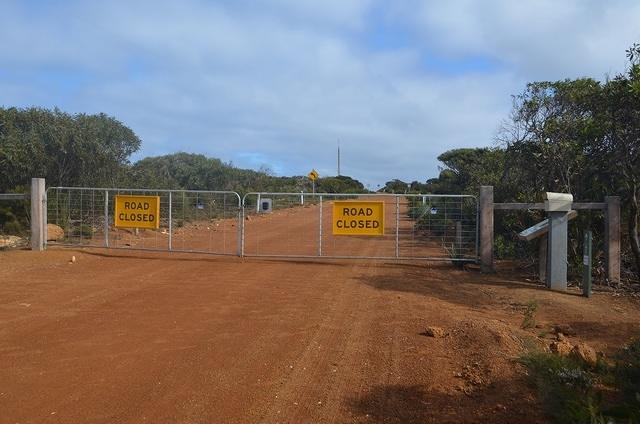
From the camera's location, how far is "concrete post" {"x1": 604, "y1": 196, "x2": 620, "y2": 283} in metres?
10.9

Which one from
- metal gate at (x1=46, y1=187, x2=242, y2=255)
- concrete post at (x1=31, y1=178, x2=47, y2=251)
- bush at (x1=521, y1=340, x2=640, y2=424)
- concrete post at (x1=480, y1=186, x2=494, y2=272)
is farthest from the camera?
metal gate at (x1=46, y1=187, x2=242, y2=255)

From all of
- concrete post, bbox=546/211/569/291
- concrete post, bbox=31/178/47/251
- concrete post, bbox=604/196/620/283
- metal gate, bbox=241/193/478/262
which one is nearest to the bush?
concrete post, bbox=546/211/569/291

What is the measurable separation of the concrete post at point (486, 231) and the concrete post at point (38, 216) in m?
10.6

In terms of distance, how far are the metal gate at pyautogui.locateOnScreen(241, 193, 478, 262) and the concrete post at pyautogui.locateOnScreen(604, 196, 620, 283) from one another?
2736 millimetres

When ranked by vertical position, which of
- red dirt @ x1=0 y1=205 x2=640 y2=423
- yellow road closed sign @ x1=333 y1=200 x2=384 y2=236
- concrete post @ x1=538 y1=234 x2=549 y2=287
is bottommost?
red dirt @ x1=0 y1=205 x2=640 y2=423

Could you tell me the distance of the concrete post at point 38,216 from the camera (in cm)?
1445

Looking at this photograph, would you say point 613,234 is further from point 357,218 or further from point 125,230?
point 125,230

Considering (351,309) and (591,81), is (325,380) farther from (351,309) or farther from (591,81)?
(591,81)

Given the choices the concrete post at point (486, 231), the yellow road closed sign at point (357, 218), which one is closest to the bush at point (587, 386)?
the concrete post at point (486, 231)

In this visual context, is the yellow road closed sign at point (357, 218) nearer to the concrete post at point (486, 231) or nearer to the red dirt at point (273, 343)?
the red dirt at point (273, 343)

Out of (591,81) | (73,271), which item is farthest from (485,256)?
(73,271)

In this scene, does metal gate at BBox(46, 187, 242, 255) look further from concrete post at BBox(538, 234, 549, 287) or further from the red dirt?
concrete post at BBox(538, 234, 549, 287)

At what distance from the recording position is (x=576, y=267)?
11539 mm

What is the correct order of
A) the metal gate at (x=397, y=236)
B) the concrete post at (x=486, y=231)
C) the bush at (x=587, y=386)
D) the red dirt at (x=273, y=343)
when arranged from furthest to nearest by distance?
the metal gate at (x=397, y=236)
the concrete post at (x=486, y=231)
the red dirt at (x=273, y=343)
the bush at (x=587, y=386)
